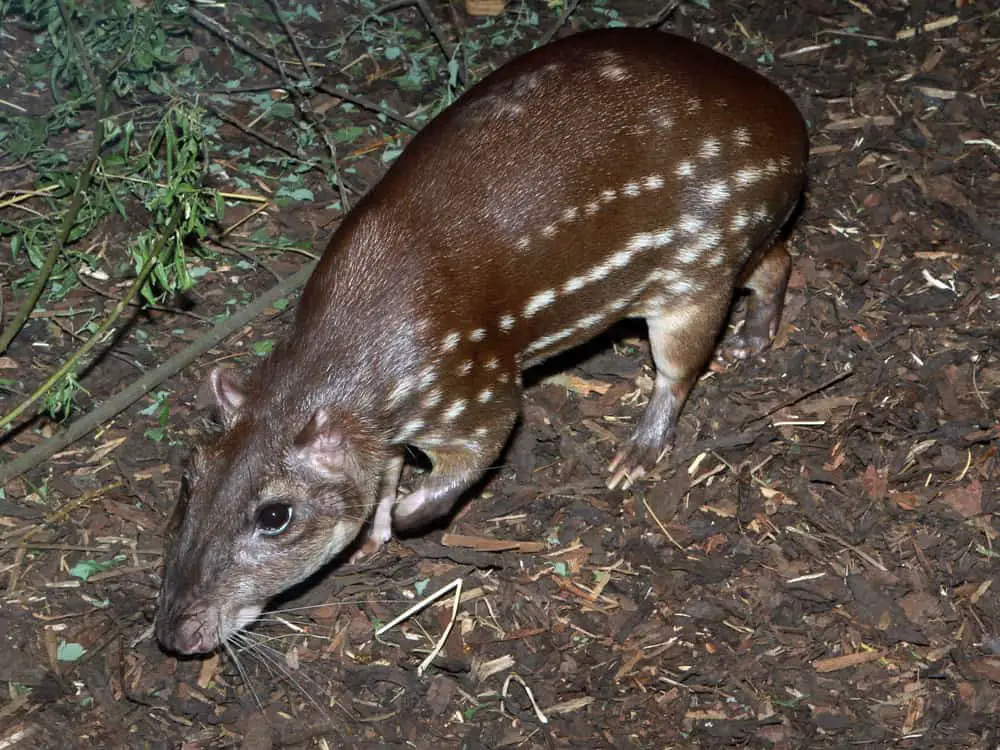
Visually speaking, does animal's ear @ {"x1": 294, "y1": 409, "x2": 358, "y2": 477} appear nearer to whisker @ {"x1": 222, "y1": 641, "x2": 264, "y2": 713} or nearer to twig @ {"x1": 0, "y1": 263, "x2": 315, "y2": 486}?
whisker @ {"x1": 222, "y1": 641, "x2": 264, "y2": 713}

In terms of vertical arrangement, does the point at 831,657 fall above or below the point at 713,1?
below

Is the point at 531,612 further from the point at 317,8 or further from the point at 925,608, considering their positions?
the point at 317,8

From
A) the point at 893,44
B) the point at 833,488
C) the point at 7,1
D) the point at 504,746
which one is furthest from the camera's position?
the point at 893,44

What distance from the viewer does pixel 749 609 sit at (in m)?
4.65

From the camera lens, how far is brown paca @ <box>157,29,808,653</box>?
13.4 feet

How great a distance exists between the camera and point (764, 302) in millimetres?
5344

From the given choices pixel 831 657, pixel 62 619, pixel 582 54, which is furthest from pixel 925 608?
pixel 62 619

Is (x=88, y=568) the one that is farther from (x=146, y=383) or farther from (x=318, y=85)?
(x=318, y=85)

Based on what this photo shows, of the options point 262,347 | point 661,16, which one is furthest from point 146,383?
point 661,16

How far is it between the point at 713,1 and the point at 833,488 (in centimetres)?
294

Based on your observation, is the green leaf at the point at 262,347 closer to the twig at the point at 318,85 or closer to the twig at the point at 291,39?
the twig at the point at 318,85

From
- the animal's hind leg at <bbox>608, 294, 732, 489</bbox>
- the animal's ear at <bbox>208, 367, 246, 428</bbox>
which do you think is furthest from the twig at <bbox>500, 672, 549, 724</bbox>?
the animal's ear at <bbox>208, 367, 246, 428</bbox>

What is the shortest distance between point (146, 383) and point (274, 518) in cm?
126

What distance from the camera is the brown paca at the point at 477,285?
13.4 feet
